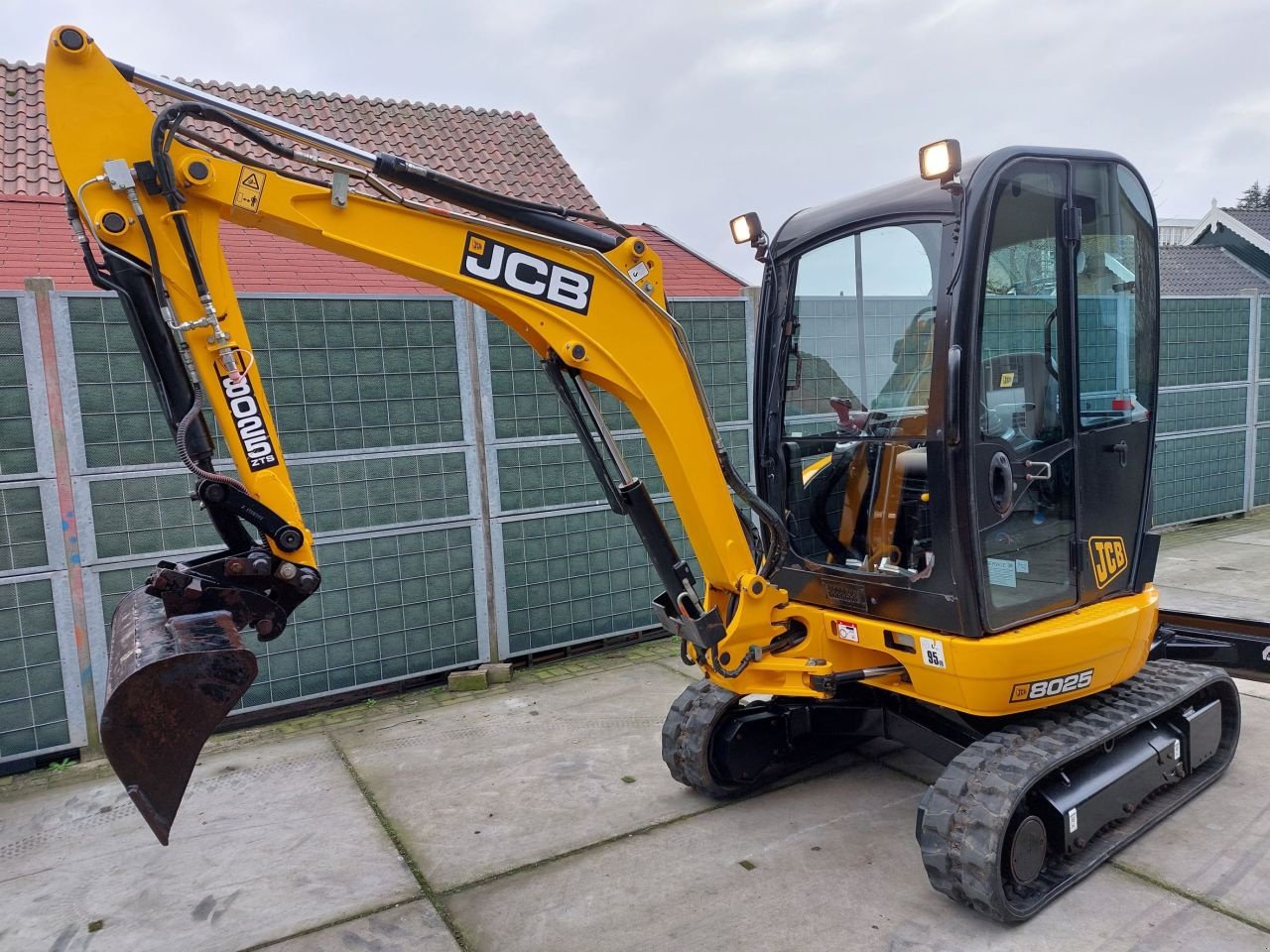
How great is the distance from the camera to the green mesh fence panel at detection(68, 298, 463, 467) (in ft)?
15.9

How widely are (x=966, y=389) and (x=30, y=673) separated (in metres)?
4.81

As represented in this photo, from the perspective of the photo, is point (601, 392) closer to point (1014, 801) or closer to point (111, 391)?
point (111, 391)

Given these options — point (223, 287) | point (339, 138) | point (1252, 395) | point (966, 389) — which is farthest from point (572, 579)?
point (339, 138)

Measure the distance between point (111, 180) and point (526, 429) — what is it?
3.68 m

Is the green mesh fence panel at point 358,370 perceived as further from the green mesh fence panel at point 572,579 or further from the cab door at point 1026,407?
the cab door at point 1026,407

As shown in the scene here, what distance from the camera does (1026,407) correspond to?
3.37m

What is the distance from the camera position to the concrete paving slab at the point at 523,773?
12.6 ft

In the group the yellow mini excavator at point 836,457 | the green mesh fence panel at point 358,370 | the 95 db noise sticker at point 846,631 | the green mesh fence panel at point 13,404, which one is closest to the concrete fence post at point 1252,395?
the yellow mini excavator at point 836,457

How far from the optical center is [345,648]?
5.52 metres

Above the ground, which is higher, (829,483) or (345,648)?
(829,483)

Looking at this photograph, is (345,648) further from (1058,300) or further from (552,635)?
(1058,300)

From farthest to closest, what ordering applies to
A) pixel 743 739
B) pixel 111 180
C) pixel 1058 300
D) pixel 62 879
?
pixel 743 739 → pixel 62 879 → pixel 1058 300 → pixel 111 180

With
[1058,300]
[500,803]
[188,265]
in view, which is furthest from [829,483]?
[188,265]

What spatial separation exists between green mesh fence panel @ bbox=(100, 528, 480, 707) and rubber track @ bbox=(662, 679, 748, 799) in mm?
2199
